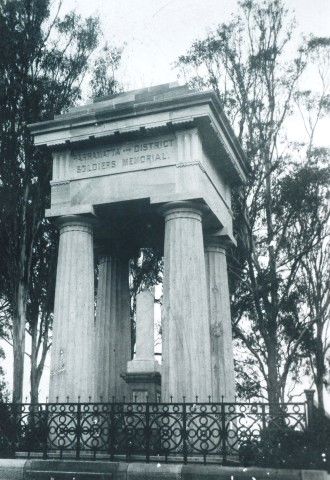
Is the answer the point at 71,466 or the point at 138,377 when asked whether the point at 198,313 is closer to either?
the point at 138,377

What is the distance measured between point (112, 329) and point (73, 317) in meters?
2.18

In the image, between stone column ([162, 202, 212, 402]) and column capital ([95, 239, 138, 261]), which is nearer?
stone column ([162, 202, 212, 402])

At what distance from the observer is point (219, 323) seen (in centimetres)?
1361

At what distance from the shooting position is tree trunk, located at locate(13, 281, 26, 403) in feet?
57.4

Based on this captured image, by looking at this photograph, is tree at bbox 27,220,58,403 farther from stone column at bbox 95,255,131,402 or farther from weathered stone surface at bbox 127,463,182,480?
weathered stone surface at bbox 127,463,182,480

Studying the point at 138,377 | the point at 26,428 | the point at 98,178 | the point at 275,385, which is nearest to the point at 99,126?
the point at 98,178

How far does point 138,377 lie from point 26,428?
295cm

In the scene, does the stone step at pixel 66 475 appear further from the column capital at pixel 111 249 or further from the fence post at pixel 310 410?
the column capital at pixel 111 249

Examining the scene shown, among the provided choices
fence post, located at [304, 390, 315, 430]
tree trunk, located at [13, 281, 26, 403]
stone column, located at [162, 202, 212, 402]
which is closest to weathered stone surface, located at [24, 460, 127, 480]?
stone column, located at [162, 202, 212, 402]

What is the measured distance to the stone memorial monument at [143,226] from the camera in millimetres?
11617

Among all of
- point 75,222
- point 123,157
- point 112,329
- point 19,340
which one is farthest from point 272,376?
point 123,157

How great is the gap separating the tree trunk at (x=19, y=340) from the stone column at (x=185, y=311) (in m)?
7.36

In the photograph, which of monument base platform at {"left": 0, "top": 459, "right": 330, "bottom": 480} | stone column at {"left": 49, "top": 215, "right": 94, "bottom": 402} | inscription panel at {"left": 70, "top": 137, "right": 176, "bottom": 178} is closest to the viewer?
monument base platform at {"left": 0, "top": 459, "right": 330, "bottom": 480}

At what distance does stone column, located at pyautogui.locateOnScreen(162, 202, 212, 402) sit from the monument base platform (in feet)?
6.79
